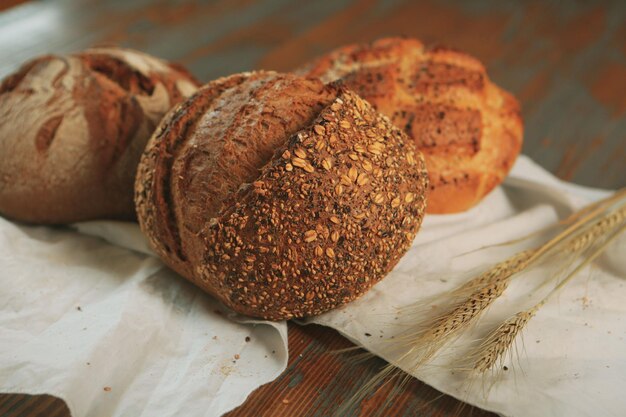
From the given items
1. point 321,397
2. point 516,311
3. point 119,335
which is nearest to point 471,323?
point 516,311

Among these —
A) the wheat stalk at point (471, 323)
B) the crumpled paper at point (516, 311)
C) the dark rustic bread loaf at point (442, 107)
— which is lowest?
the crumpled paper at point (516, 311)

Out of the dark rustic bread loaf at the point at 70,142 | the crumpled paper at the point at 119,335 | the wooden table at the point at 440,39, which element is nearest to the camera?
the crumpled paper at the point at 119,335

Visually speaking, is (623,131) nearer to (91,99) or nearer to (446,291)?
(446,291)

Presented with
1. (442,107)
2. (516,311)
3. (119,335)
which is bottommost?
(516,311)

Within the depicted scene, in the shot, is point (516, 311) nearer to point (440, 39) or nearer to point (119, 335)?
point (119, 335)

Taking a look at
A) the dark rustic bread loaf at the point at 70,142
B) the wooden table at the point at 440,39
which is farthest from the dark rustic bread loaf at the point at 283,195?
the wooden table at the point at 440,39

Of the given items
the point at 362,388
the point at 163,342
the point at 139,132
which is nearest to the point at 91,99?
the point at 139,132

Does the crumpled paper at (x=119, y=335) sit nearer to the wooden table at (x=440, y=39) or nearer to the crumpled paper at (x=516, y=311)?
the crumpled paper at (x=516, y=311)
